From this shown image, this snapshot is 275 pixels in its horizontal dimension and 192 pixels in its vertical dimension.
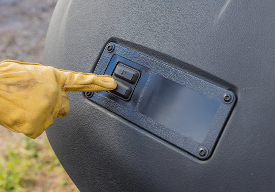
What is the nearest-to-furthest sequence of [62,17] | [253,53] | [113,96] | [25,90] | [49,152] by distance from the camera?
[25,90] → [253,53] → [113,96] → [62,17] → [49,152]

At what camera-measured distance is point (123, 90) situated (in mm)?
764

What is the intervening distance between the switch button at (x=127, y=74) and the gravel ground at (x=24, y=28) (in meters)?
1.35

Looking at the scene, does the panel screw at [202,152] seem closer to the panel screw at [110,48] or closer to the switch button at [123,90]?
the switch button at [123,90]

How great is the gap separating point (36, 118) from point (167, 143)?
0.34 meters

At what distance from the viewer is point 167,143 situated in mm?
731

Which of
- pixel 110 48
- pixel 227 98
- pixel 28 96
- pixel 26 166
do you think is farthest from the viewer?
pixel 26 166

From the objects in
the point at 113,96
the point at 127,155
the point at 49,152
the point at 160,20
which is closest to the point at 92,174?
the point at 127,155

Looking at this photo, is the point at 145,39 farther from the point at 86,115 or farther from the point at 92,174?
the point at 92,174

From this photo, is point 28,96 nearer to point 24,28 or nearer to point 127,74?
point 127,74

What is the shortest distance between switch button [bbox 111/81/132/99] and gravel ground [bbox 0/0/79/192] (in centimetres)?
134

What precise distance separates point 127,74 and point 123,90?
47mm

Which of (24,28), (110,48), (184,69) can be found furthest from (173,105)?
(24,28)

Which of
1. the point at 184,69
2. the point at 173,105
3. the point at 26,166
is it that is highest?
the point at 184,69

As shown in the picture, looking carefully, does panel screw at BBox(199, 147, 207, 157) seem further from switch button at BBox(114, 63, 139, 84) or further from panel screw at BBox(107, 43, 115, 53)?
panel screw at BBox(107, 43, 115, 53)
